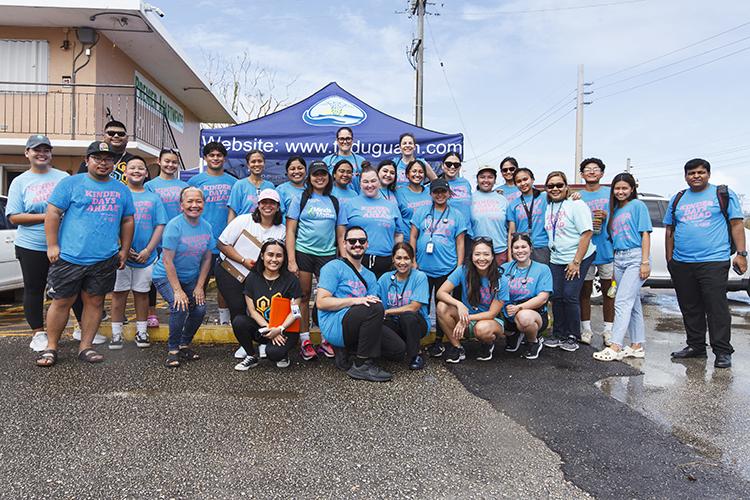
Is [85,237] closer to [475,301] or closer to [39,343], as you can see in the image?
[39,343]

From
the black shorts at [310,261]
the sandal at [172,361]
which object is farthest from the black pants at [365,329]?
the sandal at [172,361]

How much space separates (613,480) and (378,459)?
1.21 metres

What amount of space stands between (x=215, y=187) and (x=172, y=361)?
1817 mm

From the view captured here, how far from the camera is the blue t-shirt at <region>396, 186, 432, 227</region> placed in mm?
5328

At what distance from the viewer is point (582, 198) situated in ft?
18.9

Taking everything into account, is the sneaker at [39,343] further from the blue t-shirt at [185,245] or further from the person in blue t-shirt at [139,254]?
the blue t-shirt at [185,245]

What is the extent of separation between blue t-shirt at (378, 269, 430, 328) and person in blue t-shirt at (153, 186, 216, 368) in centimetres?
161

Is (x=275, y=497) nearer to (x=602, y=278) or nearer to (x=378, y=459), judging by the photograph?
(x=378, y=459)

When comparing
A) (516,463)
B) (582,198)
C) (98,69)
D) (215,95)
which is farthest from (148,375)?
(215,95)

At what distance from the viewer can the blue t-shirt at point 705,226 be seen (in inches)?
194

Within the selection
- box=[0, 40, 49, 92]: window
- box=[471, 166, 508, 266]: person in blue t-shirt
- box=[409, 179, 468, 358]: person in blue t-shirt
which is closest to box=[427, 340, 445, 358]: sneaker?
→ box=[409, 179, 468, 358]: person in blue t-shirt

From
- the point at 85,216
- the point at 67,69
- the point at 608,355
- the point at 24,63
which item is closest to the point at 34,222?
the point at 85,216

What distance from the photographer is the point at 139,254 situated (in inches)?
191

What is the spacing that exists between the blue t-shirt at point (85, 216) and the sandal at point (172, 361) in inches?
39.1
